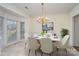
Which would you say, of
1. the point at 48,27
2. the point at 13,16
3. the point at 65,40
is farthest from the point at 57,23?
the point at 13,16

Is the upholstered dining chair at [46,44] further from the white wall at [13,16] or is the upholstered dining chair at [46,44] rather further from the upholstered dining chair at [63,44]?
the white wall at [13,16]

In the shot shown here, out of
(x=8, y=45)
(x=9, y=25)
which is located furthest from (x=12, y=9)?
(x=8, y=45)

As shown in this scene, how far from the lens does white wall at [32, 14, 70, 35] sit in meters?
3.37

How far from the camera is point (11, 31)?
11.6 ft

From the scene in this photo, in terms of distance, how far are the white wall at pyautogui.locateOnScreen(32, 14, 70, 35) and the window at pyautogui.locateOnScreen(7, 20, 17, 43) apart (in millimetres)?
589

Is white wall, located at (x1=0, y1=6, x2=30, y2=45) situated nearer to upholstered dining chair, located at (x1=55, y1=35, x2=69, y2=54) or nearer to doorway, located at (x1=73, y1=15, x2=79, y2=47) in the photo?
upholstered dining chair, located at (x1=55, y1=35, x2=69, y2=54)

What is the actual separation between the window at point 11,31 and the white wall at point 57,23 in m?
0.59

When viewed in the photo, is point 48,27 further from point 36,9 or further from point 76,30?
point 76,30

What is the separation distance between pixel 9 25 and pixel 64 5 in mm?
1678

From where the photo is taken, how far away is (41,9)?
10.6ft

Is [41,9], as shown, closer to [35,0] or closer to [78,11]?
[35,0]

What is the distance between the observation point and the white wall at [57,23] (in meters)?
3.37

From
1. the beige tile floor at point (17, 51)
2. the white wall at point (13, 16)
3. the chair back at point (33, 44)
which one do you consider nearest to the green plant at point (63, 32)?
the beige tile floor at point (17, 51)

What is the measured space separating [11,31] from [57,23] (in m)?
1.44
